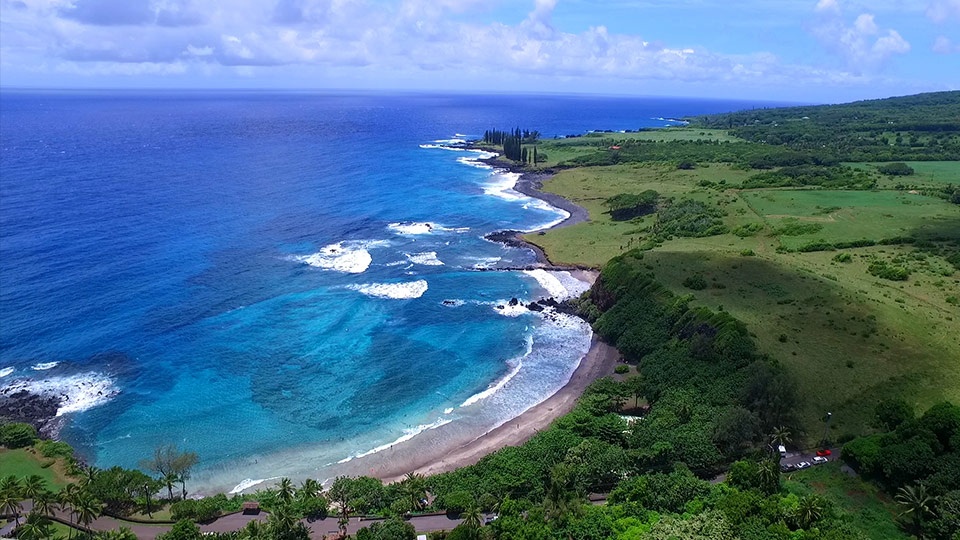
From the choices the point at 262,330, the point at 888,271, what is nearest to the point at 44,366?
the point at 262,330

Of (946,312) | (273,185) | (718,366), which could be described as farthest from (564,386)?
(273,185)

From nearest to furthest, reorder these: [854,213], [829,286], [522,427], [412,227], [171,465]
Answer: [171,465]
[522,427]
[829,286]
[854,213]
[412,227]

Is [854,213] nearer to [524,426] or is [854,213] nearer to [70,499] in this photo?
[524,426]

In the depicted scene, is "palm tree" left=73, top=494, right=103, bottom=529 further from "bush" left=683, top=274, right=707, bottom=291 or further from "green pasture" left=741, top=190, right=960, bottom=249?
"green pasture" left=741, top=190, right=960, bottom=249

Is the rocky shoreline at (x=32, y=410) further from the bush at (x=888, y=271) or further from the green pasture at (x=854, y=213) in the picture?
the green pasture at (x=854, y=213)

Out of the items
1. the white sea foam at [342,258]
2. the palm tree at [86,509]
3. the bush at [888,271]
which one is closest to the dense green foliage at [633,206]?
the bush at [888,271]

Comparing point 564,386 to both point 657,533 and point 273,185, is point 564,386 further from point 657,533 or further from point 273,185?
point 273,185
